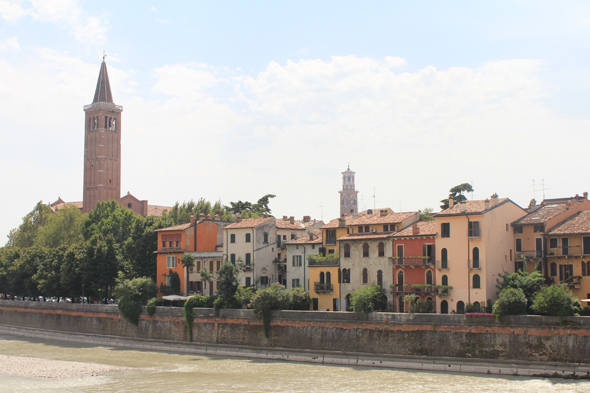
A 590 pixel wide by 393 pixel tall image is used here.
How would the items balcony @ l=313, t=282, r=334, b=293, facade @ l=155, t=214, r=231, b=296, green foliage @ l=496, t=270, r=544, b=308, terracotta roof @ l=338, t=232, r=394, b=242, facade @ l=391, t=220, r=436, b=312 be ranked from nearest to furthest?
1. green foliage @ l=496, t=270, r=544, b=308
2. facade @ l=391, t=220, r=436, b=312
3. terracotta roof @ l=338, t=232, r=394, b=242
4. balcony @ l=313, t=282, r=334, b=293
5. facade @ l=155, t=214, r=231, b=296

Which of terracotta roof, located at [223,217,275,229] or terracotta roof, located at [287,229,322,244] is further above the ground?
terracotta roof, located at [223,217,275,229]

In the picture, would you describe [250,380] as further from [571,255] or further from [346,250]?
[571,255]

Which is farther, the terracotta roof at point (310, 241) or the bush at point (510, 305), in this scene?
the terracotta roof at point (310, 241)

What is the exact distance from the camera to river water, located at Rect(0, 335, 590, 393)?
36.0 metres

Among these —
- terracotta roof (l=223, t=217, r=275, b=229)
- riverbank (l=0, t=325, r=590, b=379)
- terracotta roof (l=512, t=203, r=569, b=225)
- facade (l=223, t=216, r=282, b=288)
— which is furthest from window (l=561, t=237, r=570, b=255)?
terracotta roof (l=223, t=217, r=275, b=229)

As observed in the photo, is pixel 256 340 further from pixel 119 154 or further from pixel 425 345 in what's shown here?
pixel 119 154

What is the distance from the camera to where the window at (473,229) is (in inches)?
1811

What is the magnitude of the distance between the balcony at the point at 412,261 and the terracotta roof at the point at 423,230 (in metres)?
1.91

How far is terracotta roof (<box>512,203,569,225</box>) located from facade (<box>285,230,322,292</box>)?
18.3m

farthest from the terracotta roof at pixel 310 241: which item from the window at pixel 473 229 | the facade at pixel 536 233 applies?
the facade at pixel 536 233

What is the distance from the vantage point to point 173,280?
6369 centimetres

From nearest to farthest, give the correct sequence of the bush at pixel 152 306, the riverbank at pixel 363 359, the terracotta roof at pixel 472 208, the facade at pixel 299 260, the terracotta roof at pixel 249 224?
the riverbank at pixel 363 359 < the terracotta roof at pixel 472 208 < the bush at pixel 152 306 < the facade at pixel 299 260 < the terracotta roof at pixel 249 224

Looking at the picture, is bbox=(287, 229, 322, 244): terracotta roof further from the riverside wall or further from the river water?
the river water

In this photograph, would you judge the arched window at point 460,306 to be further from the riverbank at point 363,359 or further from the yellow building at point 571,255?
the yellow building at point 571,255
